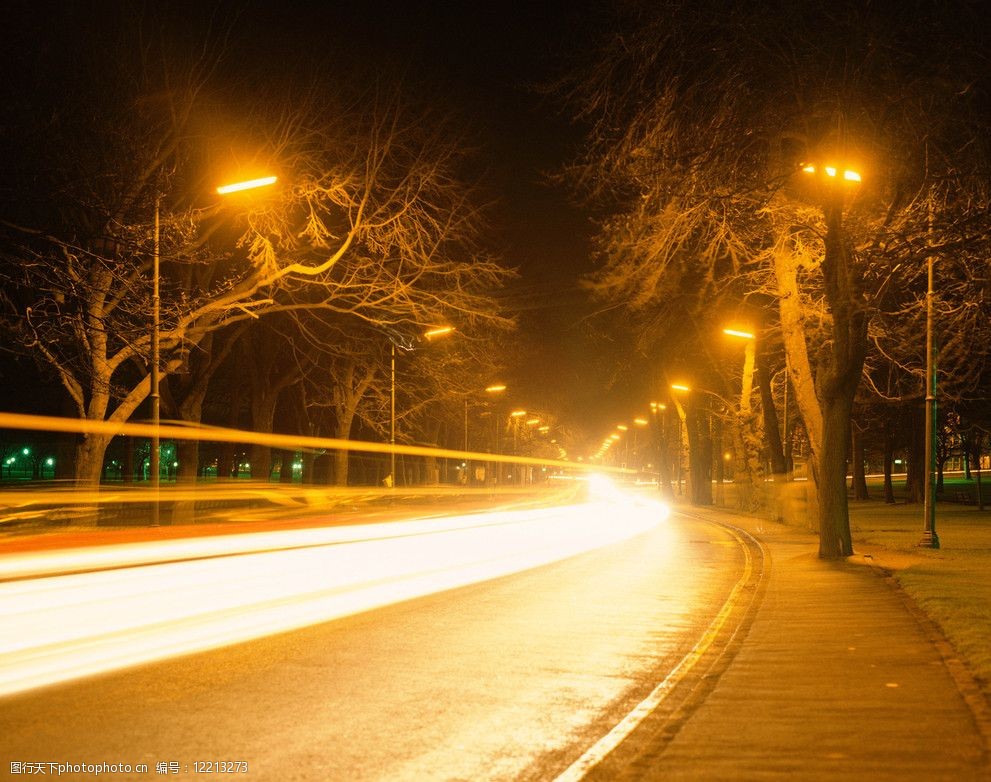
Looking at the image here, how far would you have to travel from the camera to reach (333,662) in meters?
8.76

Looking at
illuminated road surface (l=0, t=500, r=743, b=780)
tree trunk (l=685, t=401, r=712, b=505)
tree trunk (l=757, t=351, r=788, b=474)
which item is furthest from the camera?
tree trunk (l=685, t=401, r=712, b=505)

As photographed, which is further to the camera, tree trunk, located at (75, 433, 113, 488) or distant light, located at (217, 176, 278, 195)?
tree trunk, located at (75, 433, 113, 488)

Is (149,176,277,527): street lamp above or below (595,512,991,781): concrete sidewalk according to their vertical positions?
above

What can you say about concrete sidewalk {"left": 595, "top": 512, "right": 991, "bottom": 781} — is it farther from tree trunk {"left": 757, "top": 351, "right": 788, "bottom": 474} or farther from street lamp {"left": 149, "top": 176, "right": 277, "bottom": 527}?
tree trunk {"left": 757, "top": 351, "right": 788, "bottom": 474}

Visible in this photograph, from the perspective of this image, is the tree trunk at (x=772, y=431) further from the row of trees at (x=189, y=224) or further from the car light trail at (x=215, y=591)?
the car light trail at (x=215, y=591)

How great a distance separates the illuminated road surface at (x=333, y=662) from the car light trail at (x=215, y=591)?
0.10 ft

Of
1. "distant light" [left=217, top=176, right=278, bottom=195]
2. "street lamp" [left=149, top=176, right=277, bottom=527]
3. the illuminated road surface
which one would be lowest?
the illuminated road surface

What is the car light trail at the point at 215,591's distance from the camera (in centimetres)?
859

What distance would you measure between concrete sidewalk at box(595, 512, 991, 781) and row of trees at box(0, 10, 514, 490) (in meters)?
17.3

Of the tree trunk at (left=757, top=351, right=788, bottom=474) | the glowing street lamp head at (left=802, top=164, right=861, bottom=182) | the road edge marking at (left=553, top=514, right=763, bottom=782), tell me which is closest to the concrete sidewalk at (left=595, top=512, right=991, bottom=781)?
the road edge marking at (left=553, top=514, right=763, bottom=782)

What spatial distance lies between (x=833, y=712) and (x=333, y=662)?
420 centimetres

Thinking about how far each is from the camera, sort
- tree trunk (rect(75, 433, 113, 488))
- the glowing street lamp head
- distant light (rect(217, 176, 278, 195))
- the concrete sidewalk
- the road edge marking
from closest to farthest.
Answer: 1. the concrete sidewalk
2. the road edge marking
3. the glowing street lamp head
4. distant light (rect(217, 176, 278, 195))
5. tree trunk (rect(75, 433, 113, 488))

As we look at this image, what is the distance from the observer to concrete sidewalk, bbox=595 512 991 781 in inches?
219

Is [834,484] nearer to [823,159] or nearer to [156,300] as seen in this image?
[823,159]
